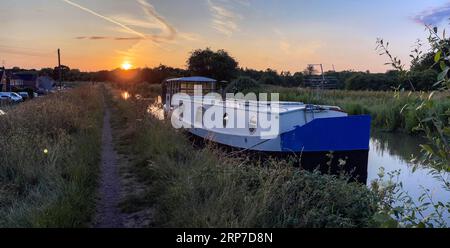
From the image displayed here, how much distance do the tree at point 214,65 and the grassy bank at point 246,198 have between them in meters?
31.4

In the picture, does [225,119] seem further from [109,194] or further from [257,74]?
[257,74]

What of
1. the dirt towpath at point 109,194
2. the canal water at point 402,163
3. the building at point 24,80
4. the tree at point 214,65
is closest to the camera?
the dirt towpath at point 109,194

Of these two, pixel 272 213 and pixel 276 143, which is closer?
pixel 272 213

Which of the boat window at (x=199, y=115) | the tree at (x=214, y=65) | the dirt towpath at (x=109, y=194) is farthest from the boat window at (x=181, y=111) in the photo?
the tree at (x=214, y=65)

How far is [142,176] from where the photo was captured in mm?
7250

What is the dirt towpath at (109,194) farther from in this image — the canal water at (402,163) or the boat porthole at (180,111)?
the boat porthole at (180,111)

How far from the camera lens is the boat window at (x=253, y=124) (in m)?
10.3

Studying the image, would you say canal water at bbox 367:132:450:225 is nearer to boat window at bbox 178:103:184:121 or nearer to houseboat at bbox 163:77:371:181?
houseboat at bbox 163:77:371:181

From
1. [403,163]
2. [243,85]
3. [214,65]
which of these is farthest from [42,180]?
[214,65]

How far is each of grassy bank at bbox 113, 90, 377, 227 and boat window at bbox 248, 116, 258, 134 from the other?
11.7 ft

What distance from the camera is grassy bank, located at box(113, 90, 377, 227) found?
13.4 ft
